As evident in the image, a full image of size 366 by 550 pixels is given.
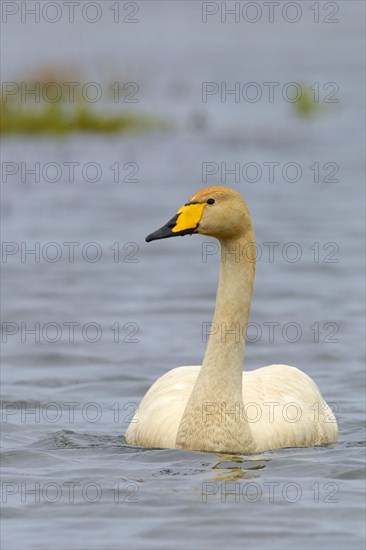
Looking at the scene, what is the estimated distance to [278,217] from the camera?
21.1 m

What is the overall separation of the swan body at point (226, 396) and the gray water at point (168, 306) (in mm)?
113

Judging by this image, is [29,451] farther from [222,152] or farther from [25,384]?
[222,152]

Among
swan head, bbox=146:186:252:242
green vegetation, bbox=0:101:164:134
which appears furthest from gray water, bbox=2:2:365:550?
swan head, bbox=146:186:252:242

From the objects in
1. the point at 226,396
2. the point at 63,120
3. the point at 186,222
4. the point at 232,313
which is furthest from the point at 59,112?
the point at 186,222

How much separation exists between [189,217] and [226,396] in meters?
1.17

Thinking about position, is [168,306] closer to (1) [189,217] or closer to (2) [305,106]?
(1) [189,217]

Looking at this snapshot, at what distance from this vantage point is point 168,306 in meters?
16.2

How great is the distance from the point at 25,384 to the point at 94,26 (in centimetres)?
3425

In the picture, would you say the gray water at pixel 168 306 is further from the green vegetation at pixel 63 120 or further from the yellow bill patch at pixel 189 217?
the yellow bill patch at pixel 189 217

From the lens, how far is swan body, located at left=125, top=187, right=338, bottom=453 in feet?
31.5

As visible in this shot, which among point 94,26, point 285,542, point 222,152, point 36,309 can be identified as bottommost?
point 285,542

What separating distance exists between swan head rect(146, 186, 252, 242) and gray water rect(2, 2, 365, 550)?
55.4 inches

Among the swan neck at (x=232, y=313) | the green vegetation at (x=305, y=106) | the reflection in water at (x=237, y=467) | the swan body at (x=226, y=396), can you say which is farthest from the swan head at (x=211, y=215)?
the green vegetation at (x=305, y=106)

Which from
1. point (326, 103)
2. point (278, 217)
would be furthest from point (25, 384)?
point (326, 103)
